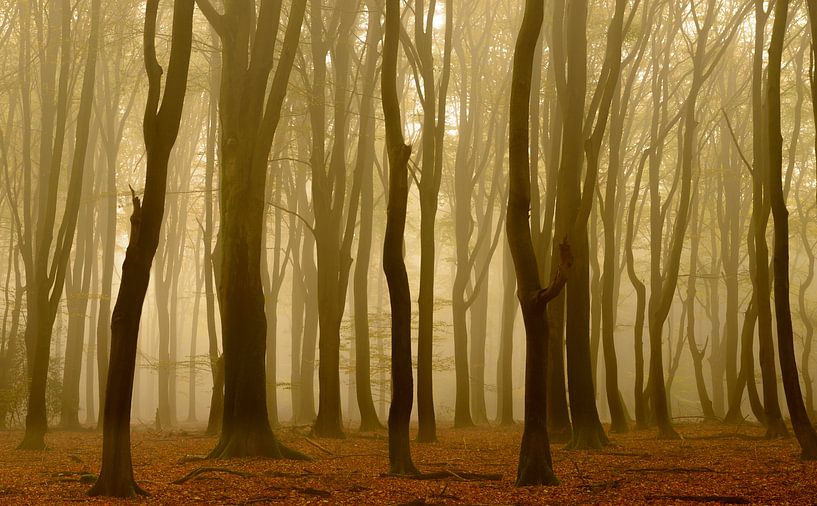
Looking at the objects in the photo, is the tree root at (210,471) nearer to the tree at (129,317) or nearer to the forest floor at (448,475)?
the forest floor at (448,475)

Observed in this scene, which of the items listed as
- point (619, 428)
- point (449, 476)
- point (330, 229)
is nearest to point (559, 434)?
point (619, 428)

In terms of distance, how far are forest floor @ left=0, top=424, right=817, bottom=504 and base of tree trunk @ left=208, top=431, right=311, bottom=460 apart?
0.34m

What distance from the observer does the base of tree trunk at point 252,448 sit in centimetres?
984

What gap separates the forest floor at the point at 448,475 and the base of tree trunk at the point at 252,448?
337 mm

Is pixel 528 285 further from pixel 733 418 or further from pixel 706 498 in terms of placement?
pixel 733 418

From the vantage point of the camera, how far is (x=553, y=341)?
1252cm

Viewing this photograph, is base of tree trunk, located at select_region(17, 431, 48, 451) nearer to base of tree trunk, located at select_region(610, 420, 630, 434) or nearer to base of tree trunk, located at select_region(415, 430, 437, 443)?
base of tree trunk, located at select_region(415, 430, 437, 443)

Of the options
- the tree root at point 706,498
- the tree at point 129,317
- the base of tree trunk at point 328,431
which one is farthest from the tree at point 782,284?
the base of tree trunk at point 328,431

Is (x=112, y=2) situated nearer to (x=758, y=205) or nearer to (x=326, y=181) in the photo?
(x=326, y=181)

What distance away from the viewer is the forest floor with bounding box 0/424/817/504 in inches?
261

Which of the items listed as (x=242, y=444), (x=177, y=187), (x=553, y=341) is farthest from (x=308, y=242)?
(x=242, y=444)

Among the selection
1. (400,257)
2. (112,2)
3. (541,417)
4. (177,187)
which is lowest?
(541,417)

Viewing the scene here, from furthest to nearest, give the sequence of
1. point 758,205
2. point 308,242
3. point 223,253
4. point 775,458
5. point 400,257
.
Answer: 1. point 308,242
2. point 758,205
3. point 223,253
4. point 775,458
5. point 400,257

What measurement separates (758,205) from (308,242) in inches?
591
